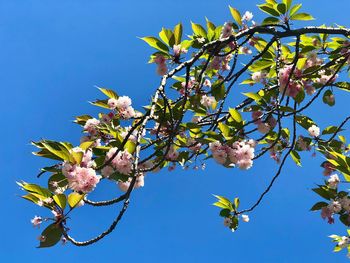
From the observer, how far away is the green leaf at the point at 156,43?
3.37m

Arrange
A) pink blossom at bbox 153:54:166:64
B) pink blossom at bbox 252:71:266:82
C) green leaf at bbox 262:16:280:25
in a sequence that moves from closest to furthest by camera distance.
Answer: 1. green leaf at bbox 262:16:280:25
2. pink blossom at bbox 153:54:166:64
3. pink blossom at bbox 252:71:266:82

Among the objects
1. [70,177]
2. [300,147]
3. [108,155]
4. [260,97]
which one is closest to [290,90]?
[260,97]

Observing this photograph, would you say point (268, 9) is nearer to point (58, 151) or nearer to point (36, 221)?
point (58, 151)

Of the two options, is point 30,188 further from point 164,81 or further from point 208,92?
point 208,92

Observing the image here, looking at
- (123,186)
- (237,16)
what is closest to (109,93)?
(123,186)

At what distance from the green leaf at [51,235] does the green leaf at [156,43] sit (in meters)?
1.70

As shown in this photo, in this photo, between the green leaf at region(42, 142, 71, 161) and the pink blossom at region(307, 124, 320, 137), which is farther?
the pink blossom at region(307, 124, 320, 137)

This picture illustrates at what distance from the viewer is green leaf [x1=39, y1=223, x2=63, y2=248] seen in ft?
7.07

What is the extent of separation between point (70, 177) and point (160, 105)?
1201 millimetres

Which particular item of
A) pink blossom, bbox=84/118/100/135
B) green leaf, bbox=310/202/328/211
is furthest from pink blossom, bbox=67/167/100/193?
green leaf, bbox=310/202/328/211

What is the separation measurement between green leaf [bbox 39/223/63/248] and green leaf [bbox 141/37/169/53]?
5.59 feet

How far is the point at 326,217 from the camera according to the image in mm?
3393

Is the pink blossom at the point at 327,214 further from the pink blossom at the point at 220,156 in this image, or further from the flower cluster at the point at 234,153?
the pink blossom at the point at 220,156

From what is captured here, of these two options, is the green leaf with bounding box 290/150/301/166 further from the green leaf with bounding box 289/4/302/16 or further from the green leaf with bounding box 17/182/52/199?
the green leaf with bounding box 17/182/52/199
